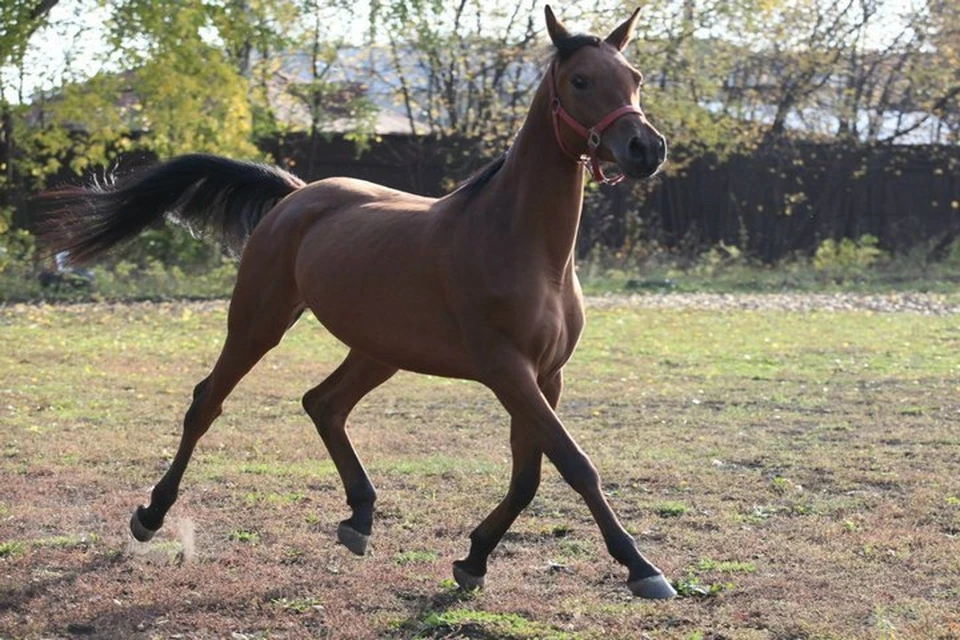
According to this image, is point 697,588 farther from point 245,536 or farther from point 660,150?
point 245,536

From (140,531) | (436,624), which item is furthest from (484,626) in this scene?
(140,531)

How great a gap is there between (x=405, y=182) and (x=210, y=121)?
18.4ft

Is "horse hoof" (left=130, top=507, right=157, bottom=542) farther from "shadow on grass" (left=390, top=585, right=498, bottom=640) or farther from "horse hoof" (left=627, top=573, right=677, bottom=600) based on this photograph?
"horse hoof" (left=627, top=573, right=677, bottom=600)

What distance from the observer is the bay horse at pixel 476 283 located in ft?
17.6

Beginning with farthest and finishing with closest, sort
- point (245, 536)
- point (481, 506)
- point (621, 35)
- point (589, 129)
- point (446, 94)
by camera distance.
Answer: point (446, 94) → point (481, 506) → point (245, 536) → point (621, 35) → point (589, 129)

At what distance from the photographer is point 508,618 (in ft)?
17.7

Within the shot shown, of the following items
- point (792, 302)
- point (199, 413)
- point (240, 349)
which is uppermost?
point (240, 349)

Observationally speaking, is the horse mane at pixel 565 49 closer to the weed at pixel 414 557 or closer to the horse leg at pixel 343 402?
the horse leg at pixel 343 402

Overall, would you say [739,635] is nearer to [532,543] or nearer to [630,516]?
[532,543]

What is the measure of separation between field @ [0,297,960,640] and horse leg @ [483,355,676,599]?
0.80 ft

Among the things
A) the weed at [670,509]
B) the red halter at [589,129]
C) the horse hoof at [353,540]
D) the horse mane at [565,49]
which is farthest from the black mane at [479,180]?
the weed at [670,509]

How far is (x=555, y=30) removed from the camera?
563cm

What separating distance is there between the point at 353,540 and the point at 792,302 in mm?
16949

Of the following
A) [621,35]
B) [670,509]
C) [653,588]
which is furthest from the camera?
[670,509]
